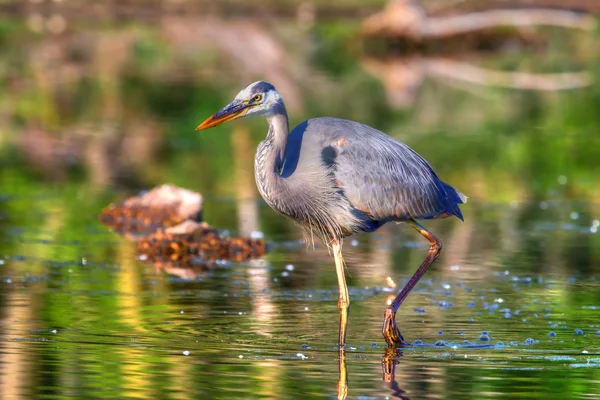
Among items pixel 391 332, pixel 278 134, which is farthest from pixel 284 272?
pixel 391 332

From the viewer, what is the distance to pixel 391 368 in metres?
8.42

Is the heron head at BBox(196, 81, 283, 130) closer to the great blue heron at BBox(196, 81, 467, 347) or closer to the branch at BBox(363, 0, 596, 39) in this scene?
the great blue heron at BBox(196, 81, 467, 347)

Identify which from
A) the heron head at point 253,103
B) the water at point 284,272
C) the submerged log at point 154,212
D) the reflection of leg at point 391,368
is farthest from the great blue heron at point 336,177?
the submerged log at point 154,212

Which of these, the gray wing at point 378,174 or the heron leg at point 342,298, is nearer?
the heron leg at point 342,298

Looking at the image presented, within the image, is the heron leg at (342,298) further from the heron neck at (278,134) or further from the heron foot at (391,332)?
the heron neck at (278,134)

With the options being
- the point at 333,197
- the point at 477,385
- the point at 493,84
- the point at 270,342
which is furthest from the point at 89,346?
the point at 493,84

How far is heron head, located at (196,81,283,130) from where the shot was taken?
9289mm

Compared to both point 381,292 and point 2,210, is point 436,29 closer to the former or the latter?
point 2,210

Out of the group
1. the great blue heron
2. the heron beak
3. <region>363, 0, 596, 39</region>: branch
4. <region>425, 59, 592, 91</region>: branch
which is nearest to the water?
the great blue heron

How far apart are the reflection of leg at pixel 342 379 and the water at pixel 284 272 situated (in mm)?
26

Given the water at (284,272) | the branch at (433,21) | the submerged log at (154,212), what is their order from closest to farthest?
the water at (284,272)
the submerged log at (154,212)
the branch at (433,21)

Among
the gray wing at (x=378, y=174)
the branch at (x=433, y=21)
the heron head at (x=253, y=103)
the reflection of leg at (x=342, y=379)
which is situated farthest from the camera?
the branch at (x=433, y=21)

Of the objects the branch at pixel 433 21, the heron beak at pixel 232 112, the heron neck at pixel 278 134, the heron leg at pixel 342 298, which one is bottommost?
the heron leg at pixel 342 298

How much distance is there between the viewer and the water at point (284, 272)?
26.9ft
